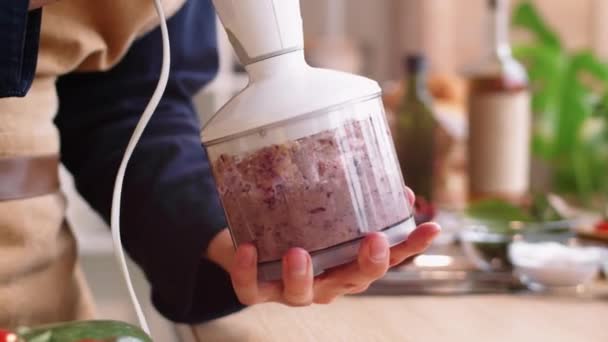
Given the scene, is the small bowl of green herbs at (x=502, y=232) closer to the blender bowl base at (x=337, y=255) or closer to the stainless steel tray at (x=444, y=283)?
the stainless steel tray at (x=444, y=283)

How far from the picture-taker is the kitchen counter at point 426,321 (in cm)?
54

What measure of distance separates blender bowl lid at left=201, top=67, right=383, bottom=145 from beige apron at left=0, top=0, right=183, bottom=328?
0.17 metres

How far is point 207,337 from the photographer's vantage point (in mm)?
558

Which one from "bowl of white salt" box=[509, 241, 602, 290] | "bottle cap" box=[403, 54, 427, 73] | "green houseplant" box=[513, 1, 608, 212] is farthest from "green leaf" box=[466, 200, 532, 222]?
"green houseplant" box=[513, 1, 608, 212]

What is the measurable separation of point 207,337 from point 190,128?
19 cm

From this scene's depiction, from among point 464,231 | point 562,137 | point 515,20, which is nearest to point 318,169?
point 464,231

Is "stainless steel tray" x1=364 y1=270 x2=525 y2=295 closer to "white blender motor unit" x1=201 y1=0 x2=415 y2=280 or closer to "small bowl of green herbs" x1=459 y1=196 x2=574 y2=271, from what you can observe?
"small bowl of green herbs" x1=459 y1=196 x2=574 y2=271

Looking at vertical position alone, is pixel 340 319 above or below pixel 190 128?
below

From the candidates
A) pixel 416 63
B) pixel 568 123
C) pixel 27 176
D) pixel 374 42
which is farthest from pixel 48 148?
pixel 374 42

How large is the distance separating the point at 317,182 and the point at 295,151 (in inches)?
0.9

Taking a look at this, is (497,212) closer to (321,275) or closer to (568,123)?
(321,275)

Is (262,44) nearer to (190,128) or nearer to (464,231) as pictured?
(190,128)

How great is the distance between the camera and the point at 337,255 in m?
0.43

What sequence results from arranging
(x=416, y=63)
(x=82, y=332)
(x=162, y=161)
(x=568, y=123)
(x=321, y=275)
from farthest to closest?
(x=568, y=123), (x=416, y=63), (x=162, y=161), (x=321, y=275), (x=82, y=332)
